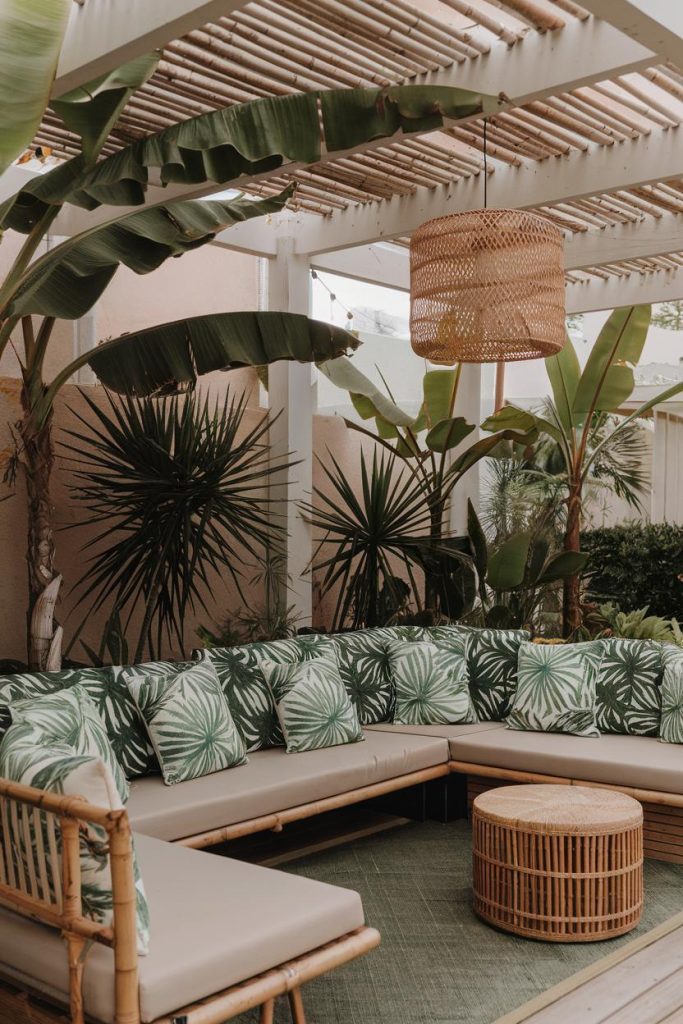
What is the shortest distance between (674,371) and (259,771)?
35.1 ft

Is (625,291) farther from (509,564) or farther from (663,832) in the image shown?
(663,832)

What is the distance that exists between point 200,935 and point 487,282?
3202 mm

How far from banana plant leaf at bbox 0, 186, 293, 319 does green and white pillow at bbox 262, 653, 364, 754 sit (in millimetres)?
1786

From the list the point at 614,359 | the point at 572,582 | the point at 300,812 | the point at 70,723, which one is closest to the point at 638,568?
the point at 572,582

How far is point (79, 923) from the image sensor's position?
7.98ft

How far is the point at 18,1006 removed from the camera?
2.60 meters

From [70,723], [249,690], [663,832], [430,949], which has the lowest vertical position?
[430,949]

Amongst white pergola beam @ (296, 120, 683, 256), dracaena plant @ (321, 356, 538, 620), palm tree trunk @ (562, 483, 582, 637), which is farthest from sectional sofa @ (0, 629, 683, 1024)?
white pergola beam @ (296, 120, 683, 256)

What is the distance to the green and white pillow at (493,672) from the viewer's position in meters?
5.42

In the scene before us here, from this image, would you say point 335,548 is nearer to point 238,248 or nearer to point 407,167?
point 238,248

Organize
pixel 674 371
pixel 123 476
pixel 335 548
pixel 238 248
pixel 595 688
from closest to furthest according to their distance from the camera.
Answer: pixel 595 688 → pixel 123 476 → pixel 238 248 → pixel 335 548 → pixel 674 371

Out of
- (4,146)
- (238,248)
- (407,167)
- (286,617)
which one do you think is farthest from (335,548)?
(4,146)

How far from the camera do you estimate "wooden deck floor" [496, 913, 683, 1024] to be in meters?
3.11

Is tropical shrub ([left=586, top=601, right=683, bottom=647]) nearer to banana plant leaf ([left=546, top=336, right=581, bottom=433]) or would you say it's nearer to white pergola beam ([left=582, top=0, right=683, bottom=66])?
banana plant leaf ([left=546, top=336, right=581, bottom=433])
